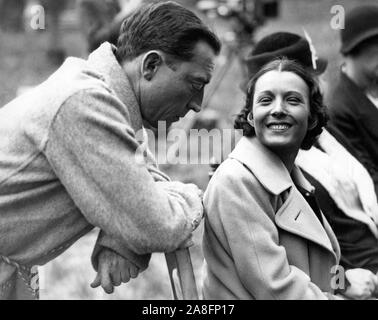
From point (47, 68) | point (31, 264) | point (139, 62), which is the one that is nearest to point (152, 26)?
point (139, 62)

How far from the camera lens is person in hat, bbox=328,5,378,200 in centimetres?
371

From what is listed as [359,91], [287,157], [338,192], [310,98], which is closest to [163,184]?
[287,157]

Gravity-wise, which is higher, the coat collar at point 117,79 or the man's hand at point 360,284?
the coat collar at point 117,79

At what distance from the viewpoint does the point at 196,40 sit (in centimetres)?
243

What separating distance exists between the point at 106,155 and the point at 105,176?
0.06 metres

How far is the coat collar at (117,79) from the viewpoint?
2414 mm

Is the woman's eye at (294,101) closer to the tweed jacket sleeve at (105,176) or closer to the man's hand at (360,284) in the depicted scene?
the tweed jacket sleeve at (105,176)

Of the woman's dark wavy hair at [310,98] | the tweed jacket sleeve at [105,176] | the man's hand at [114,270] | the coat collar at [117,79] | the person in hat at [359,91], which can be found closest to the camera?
the tweed jacket sleeve at [105,176]

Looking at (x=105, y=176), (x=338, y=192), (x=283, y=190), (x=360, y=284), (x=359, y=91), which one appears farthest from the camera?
(x=359, y=91)

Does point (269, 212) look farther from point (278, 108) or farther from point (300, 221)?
point (278, 108)

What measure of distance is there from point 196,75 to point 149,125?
25 cm

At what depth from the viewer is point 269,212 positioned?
248 centimetres

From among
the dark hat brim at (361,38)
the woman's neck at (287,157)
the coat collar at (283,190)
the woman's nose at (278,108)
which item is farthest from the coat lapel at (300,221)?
the dark hat brim at (361,38)

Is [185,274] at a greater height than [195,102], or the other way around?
[195,102]
